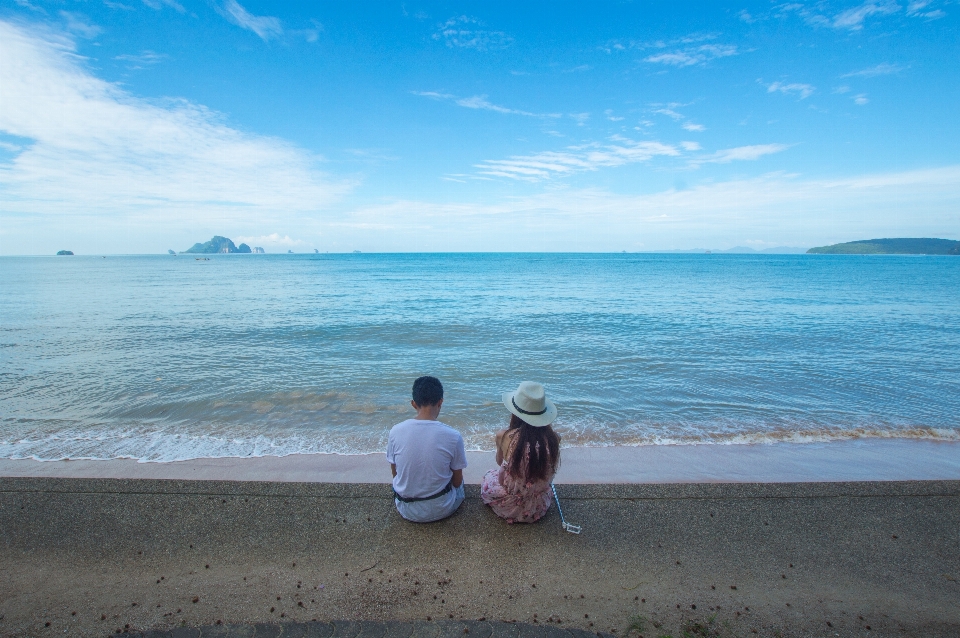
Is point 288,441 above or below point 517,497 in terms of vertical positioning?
below

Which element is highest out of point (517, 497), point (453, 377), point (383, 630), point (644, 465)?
point (517, 497)

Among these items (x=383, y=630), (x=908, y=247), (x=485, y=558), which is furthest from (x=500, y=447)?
(x=908, y=247)

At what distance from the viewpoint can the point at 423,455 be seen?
369 centimetres

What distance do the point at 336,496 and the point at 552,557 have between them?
192 cm

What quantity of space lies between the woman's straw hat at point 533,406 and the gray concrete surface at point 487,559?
94 cm

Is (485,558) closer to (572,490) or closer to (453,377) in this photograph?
(572,490)

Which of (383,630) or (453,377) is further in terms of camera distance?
(453,377)

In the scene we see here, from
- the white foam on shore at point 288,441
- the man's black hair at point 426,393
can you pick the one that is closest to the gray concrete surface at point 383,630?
the man's black hair at point 426,393

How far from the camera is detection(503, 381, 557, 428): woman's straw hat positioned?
3.56 meters

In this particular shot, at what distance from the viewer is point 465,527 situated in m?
3.80

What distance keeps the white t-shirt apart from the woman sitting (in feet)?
1.26

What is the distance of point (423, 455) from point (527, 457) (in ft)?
2.67

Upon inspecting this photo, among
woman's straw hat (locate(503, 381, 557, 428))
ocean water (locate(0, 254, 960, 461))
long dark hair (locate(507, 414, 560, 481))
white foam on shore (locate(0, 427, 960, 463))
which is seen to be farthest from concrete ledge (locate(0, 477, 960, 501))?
ocean water (locate(0, 254, 960, 461))

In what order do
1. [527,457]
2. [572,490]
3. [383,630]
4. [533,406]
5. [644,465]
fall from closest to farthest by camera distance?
[383,630], [533,406], [527,457], [572,490], [644,465]
